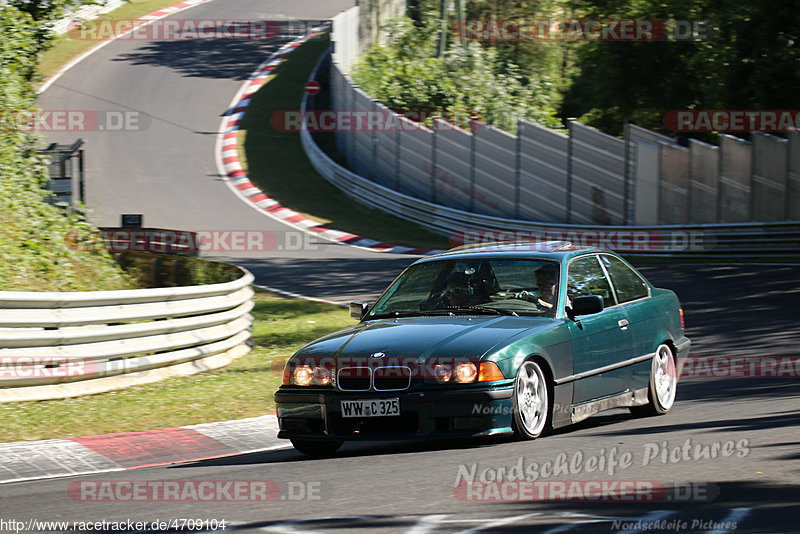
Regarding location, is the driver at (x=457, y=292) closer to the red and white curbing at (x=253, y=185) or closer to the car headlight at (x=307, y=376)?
the car headlight at (x=307, y=376)

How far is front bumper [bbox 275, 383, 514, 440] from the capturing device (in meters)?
6.98

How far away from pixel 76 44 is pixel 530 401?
146ft

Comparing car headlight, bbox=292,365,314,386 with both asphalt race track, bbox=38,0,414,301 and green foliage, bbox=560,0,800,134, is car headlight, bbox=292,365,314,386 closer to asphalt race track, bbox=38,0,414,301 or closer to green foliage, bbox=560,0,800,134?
asphalt race track, bbox=38,0,414,301

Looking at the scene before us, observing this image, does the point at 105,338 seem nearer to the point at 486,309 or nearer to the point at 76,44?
the point at 486,309

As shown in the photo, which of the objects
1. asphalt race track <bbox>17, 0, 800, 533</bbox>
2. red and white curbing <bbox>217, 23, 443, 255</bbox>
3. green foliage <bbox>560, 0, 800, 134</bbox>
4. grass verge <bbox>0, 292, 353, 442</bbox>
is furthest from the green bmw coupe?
green foliage <bbox>560, 0, 800, 134</bbox>

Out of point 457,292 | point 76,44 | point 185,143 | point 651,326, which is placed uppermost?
point 457,292

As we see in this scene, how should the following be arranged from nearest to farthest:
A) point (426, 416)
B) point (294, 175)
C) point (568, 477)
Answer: point (568, 477), point (426, 416), point (294, 175)

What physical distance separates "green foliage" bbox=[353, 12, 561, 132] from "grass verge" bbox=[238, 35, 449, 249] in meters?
3.69

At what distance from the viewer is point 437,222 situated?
94.5ft

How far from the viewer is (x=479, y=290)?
827 cm

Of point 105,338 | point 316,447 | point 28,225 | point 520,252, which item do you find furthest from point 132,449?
point 28,225

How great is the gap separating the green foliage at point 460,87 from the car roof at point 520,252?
995 inches

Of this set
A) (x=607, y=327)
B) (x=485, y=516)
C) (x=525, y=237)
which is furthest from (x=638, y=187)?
(x=485, y=516)

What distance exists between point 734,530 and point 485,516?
1.20 m
